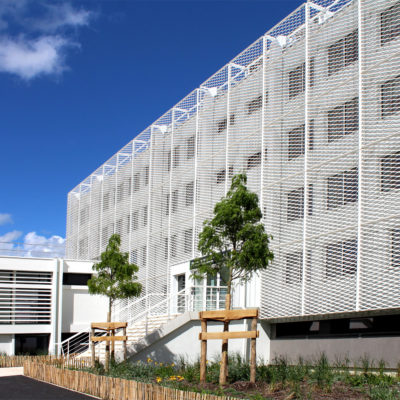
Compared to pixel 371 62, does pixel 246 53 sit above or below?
above

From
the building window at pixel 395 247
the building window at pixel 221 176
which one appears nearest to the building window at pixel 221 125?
the building window at pixel 221 176

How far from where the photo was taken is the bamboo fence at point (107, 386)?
39.7 feet

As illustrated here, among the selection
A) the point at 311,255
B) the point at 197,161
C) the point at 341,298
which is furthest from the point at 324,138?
the point at 197,161

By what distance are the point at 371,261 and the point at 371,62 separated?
19.9 feet

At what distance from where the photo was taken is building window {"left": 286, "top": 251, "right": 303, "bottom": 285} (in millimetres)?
19969

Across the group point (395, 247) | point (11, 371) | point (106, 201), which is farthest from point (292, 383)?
point (106, 201)

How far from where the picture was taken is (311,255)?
1952cm

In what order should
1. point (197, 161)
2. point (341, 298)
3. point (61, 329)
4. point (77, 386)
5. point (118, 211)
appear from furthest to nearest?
point (118, 211)
point (61, 329)
point (197, 161)
point (341, 298)
point (77, 386)

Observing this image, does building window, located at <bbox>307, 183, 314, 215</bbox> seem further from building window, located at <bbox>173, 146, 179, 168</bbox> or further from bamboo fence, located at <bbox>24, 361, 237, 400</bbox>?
building window, located at <bbox>173, 146, 179, 168</bbox>

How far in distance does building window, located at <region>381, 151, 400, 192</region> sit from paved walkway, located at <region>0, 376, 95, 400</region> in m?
10.1

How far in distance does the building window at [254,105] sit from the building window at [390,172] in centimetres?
709

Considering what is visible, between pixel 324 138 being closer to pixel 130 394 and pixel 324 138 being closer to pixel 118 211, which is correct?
pixel 130 394

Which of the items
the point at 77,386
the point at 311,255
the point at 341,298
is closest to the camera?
the point at 77,386

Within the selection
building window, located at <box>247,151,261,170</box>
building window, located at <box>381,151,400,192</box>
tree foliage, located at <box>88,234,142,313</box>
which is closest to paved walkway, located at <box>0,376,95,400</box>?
tree foliage, located at <box>88,234,142,313</box>
